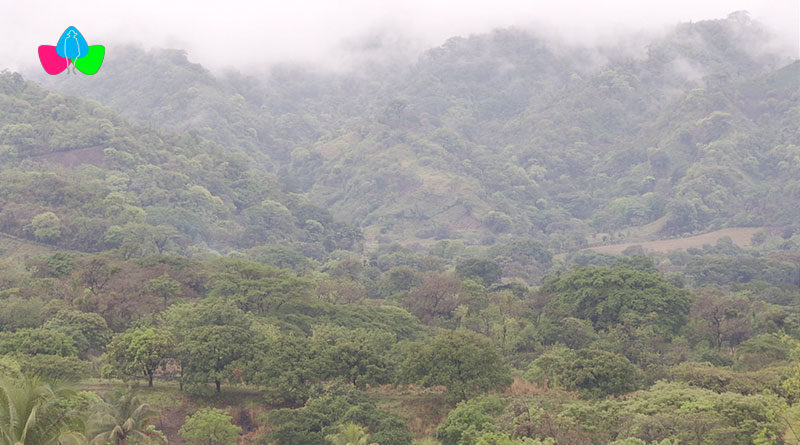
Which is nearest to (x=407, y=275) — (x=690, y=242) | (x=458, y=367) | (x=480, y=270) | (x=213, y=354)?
(x=480, y=270)

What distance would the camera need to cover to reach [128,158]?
10088 cm

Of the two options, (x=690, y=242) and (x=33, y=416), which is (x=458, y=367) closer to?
(x=33, y=416)

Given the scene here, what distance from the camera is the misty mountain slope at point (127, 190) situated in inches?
2820

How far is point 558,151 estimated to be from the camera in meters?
165

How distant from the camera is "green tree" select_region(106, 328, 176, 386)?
107 feet

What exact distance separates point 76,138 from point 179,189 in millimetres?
16829

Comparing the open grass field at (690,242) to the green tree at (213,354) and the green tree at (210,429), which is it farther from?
the green tree at (210,429)

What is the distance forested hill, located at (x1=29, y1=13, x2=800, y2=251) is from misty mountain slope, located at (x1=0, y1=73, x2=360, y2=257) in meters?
15.8

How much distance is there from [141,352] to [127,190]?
2614 inches

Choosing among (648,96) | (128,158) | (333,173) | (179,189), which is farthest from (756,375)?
(648,96)

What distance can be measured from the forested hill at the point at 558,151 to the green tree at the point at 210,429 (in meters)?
91.4

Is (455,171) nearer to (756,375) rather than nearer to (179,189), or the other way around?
(179,189)

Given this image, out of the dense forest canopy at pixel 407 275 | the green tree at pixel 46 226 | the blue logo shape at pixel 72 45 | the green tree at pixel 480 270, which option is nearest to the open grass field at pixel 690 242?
the dense forest canopy at pixel 407 275

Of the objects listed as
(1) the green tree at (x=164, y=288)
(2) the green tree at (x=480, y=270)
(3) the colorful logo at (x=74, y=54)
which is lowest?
(1) the green tree at (x=164, y=288)
